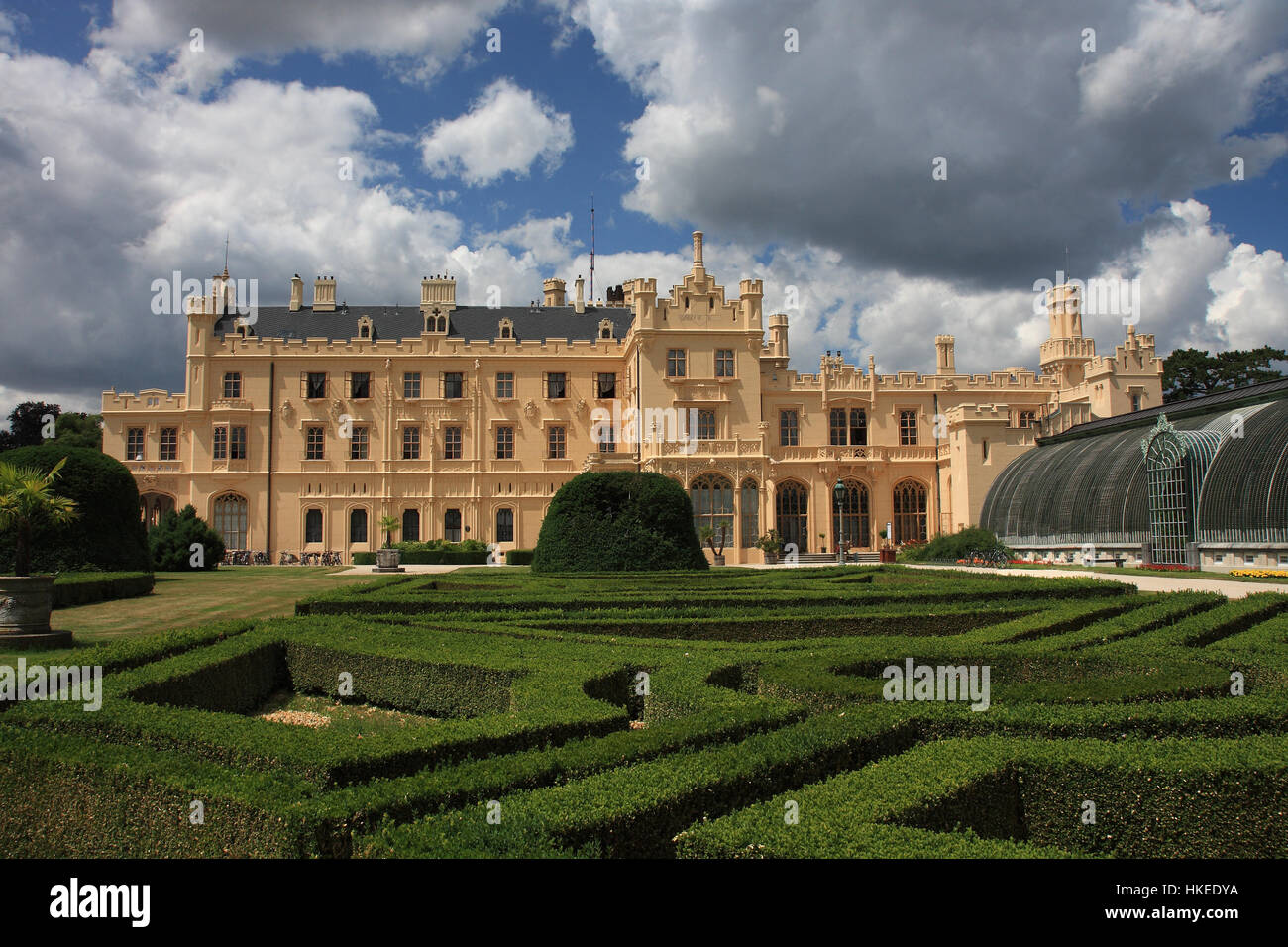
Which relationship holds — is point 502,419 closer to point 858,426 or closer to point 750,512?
point 750,512

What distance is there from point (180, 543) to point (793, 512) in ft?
93.4

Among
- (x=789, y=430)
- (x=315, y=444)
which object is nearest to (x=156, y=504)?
(x=315, y=444)

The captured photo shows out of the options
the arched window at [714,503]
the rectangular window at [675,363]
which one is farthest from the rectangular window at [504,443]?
the arched window at [714,503]

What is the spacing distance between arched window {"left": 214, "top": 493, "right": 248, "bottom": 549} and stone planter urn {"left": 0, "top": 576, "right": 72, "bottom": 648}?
34.9 m

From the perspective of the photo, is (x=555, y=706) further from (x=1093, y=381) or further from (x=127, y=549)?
(x=1093, y=381)

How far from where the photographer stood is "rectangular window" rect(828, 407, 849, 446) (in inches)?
1826

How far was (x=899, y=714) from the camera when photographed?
6297 millimetres

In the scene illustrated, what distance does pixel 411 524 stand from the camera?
4597cm

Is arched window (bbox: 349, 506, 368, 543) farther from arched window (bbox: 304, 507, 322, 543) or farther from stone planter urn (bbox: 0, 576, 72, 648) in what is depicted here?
stone planter urn (bbox: 0, 576, 72, 648)

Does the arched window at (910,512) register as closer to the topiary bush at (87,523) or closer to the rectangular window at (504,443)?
the rectangular window at (504,443)

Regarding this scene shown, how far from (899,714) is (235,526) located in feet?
149

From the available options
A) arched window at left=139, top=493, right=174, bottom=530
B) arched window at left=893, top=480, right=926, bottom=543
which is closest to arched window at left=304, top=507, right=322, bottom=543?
arched window at left=139, top=493, right=174, bottom=530

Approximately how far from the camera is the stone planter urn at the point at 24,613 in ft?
39.2
